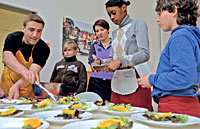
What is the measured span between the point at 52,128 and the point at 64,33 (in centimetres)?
218

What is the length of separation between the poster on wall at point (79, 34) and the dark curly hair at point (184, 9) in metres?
1.86

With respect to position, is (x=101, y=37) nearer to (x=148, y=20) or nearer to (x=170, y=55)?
(x=170, y=55)

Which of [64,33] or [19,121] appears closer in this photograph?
[19,121]

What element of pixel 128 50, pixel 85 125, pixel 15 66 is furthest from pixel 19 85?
pixel 85 125

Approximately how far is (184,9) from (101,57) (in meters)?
1.21

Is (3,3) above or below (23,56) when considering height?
above

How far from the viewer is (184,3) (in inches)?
33.9

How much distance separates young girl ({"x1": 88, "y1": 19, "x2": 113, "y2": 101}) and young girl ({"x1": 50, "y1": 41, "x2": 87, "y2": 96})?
265 mm

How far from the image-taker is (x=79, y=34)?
273 centimetres

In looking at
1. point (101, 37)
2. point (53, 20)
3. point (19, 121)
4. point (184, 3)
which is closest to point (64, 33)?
point (53, 20)

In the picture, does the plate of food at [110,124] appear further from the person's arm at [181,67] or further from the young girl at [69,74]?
the young girl at [69,74]

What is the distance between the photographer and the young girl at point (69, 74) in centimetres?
220

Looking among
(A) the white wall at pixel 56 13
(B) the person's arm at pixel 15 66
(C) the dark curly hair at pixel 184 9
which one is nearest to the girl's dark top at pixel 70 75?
(A) the white wall at pixel 56 13

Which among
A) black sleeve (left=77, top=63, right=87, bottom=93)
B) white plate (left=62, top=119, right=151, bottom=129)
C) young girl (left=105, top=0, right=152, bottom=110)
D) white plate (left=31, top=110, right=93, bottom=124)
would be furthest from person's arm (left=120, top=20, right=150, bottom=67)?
black sleeve (left=77, top=63, right=87, bottom=93)
